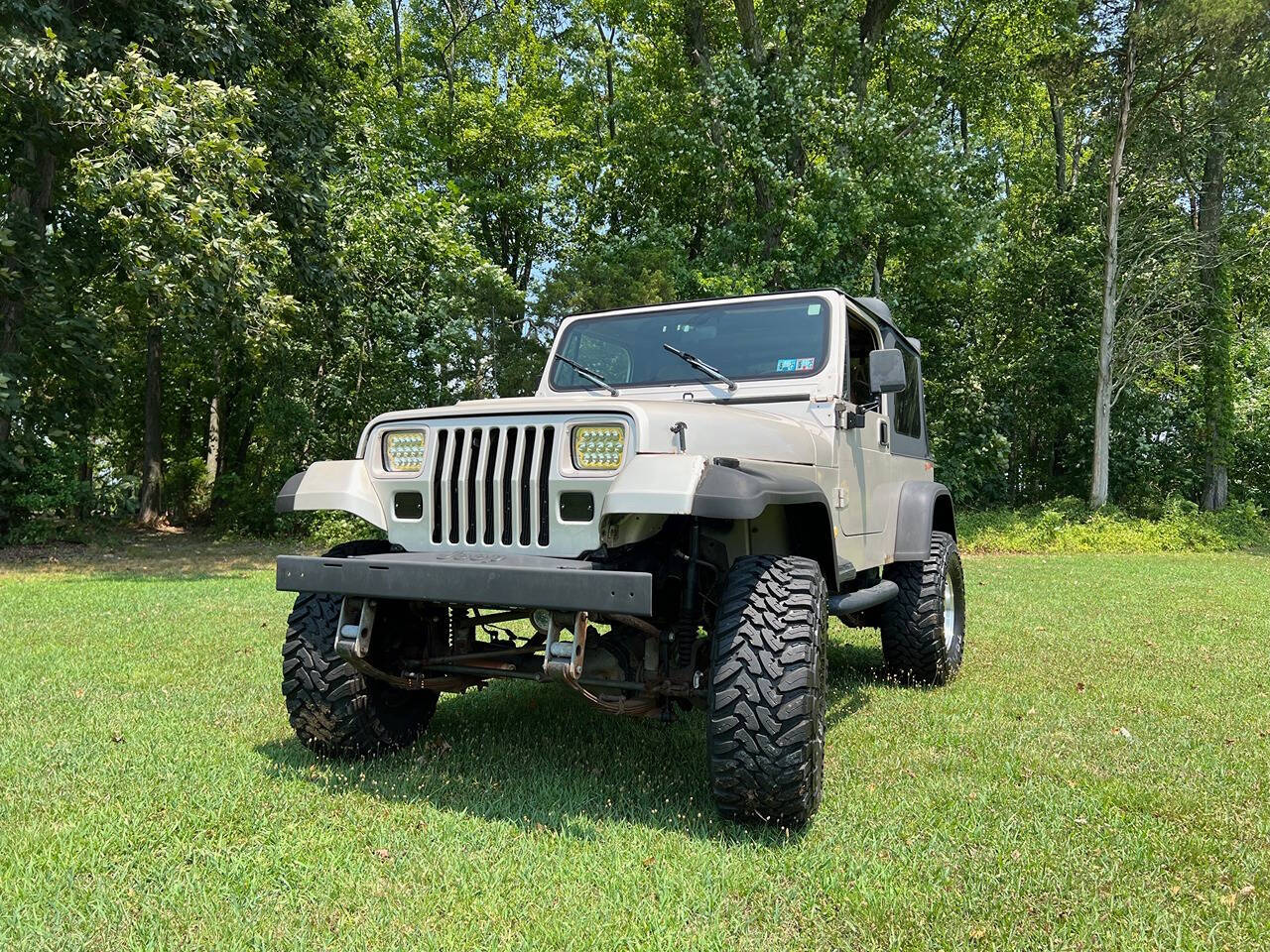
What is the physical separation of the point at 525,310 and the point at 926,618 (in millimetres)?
11262

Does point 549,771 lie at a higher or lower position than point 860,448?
lower

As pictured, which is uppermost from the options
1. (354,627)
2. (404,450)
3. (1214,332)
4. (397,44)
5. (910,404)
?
(397,44)

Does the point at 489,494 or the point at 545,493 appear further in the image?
the point at 489,494

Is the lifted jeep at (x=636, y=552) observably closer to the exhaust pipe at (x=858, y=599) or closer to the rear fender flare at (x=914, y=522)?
the exhaust pipe at (x=858, y=599)

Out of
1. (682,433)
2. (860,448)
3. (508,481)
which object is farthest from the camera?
(860,448)

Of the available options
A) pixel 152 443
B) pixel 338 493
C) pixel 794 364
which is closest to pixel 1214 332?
pixel 794 364

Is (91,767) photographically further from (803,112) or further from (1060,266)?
(1060,266)

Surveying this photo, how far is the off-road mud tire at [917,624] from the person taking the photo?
5012mm

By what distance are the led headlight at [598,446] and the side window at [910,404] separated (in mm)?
2669

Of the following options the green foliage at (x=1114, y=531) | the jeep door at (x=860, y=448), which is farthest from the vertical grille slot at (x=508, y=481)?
the green foliage at (x=1114, y=531)

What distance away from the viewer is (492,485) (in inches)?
122

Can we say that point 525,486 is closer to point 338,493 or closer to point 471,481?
point 471,481

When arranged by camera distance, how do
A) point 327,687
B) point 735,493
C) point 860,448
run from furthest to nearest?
point 860,448
point 327,687
point 735,493

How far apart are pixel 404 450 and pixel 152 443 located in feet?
58.7
